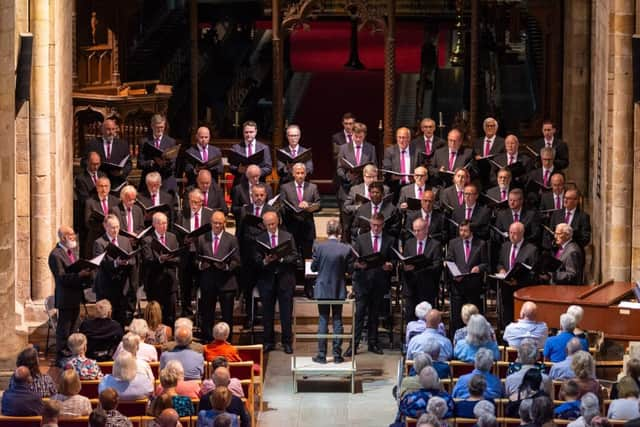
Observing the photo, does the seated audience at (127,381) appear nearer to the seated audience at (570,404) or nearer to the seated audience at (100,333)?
the seated audience at (100,333)

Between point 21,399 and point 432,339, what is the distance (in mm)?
3754

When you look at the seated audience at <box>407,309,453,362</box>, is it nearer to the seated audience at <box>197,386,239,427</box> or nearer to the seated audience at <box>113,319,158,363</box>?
the seated audience at <box>113,319,158,363</box>

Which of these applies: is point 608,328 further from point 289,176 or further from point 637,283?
point 289,176

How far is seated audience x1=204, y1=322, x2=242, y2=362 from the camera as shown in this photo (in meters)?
17.9

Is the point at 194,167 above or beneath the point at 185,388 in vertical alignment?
above

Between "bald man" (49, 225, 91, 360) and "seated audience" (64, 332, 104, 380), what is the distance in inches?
91.1

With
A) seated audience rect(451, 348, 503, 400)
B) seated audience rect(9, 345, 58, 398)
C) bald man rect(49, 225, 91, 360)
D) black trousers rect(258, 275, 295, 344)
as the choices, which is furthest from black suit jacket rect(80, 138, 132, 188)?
seated audience rect(451, 348, 503, 400)

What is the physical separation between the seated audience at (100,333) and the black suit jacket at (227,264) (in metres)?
1.71

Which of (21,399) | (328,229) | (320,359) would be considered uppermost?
(328,229)

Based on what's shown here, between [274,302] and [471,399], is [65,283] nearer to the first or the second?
[274,302]

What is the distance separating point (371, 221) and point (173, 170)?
2831mm

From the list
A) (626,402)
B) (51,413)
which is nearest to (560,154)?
(626,402)

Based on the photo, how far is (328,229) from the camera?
66.5 ft

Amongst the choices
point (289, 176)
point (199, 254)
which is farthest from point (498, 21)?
point (199, 254)
